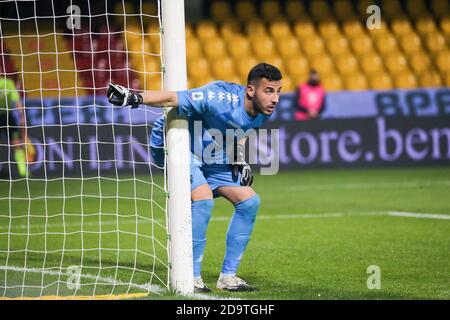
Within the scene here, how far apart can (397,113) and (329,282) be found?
1069 cm

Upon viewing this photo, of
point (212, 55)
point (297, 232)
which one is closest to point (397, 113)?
point (212, 55)

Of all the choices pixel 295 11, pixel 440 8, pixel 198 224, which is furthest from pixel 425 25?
pixel 198 224

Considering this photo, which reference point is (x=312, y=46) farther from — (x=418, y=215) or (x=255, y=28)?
(x=418, y=215)

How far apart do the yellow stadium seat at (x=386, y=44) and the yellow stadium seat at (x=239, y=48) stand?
3.09 metres

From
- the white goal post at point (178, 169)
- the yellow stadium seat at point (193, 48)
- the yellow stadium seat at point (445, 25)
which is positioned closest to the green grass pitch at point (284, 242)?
the white goal post at point (178, 169)

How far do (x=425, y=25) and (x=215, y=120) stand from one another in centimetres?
1553

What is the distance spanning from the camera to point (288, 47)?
2053 cm

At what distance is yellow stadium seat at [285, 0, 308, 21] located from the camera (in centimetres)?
2123

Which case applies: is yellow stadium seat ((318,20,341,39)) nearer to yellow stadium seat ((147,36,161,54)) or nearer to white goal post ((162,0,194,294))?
yellow stadium seat ((147,36,161,54))

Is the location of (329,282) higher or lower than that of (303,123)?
lower

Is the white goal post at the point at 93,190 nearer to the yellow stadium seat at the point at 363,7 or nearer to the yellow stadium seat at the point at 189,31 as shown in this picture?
the yellow stadium seat at the point at 189,31
